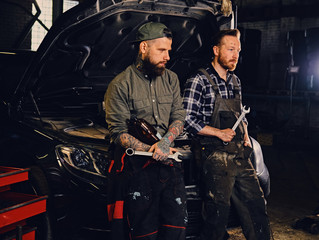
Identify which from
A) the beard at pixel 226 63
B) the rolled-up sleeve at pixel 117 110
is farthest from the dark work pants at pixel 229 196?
the rolled-up sleeve at pixel 117 110

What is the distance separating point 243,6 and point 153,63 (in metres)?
11.4

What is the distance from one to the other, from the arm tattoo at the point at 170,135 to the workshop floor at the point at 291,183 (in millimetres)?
1704

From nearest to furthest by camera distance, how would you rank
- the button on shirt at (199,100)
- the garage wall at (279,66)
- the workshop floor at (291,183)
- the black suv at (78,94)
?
the black suv at (78,94) < the button on shirt at (199,100) < the workshop floor at (291,183) < the garage wall at (279,66)

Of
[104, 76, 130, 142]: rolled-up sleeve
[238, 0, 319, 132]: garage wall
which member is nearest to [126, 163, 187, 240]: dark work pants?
[104, 76, 130, 142]: rolled-up sleeve

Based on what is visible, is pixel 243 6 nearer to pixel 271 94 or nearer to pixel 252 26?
pixel 252 26

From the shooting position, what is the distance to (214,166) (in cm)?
291

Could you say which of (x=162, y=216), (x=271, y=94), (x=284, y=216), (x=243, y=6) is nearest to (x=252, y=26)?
(x=243, y=6)

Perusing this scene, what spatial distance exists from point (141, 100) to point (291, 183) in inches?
170

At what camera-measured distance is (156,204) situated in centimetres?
244

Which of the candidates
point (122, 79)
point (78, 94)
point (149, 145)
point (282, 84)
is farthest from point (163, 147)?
point (282, 84)

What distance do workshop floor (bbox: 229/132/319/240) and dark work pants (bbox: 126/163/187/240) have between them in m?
1.54

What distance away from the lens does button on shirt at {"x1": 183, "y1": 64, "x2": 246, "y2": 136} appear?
116 inches

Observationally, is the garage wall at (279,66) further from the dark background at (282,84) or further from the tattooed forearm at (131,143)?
the tattooed forearm at (131,143)

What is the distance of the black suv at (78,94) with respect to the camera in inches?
110
